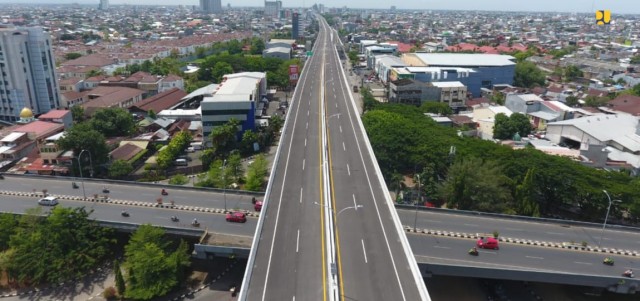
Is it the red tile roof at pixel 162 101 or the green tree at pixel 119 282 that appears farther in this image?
the red tile roof at pixel 162 101

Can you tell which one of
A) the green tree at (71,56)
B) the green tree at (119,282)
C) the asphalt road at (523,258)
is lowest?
the green tree at (119,282)

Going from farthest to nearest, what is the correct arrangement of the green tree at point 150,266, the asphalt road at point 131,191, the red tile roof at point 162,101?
the red tile roof at point 162,101 < the asphalt road at point 131,191 < the green tree at point 150,266

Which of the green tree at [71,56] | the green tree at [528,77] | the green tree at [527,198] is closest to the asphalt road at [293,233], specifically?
the green tree at [527,198]

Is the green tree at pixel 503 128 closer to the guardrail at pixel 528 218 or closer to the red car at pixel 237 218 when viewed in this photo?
the guardrail at pixel 528 218

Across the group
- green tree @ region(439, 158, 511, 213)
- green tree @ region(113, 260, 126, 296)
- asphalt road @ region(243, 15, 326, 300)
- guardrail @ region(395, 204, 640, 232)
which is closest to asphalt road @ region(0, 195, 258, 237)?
asphalt road @ region(243, 15, 326, 300)

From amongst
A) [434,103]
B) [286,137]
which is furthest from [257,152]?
[434,103]

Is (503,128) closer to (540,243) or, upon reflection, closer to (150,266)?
(540,243)

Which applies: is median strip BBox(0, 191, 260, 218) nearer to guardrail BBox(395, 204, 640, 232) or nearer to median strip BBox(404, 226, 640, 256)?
median strip BBox(404, 226, 640, 256)
